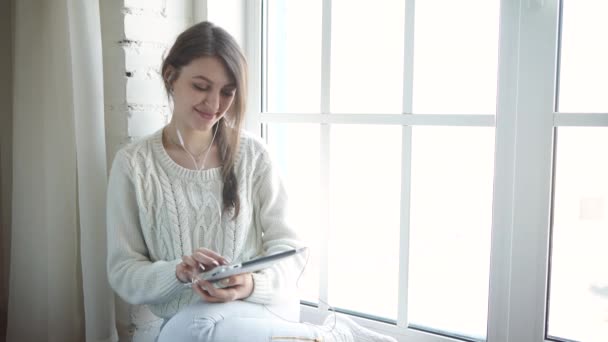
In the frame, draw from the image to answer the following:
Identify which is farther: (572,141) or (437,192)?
(437,192)

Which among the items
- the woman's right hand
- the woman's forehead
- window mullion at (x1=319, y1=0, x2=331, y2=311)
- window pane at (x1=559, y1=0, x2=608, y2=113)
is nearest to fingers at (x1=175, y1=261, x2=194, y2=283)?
the woman's right hand

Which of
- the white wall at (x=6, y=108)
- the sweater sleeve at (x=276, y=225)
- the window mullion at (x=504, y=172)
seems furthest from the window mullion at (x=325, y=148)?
the white wall at (x=6, y=108)

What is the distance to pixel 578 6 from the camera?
1124 millimetres

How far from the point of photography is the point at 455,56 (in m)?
1.29

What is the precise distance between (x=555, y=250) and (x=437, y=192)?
0.30 meters

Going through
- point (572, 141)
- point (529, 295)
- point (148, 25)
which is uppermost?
point (148, 25)

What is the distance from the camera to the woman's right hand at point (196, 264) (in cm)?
105

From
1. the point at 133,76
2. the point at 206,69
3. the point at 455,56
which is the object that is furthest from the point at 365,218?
the point at 133,76

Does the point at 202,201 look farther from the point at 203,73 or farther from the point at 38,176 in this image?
the point at 38,176

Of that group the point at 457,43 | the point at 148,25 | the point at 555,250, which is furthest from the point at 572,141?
the point at 148,25

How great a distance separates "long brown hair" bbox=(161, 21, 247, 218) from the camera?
1.18 meters

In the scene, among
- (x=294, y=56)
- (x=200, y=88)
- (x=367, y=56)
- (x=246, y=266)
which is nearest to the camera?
(x=246, y=266)

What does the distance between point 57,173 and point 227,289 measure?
56 cm

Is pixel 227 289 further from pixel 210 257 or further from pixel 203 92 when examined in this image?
pixel 203 92
